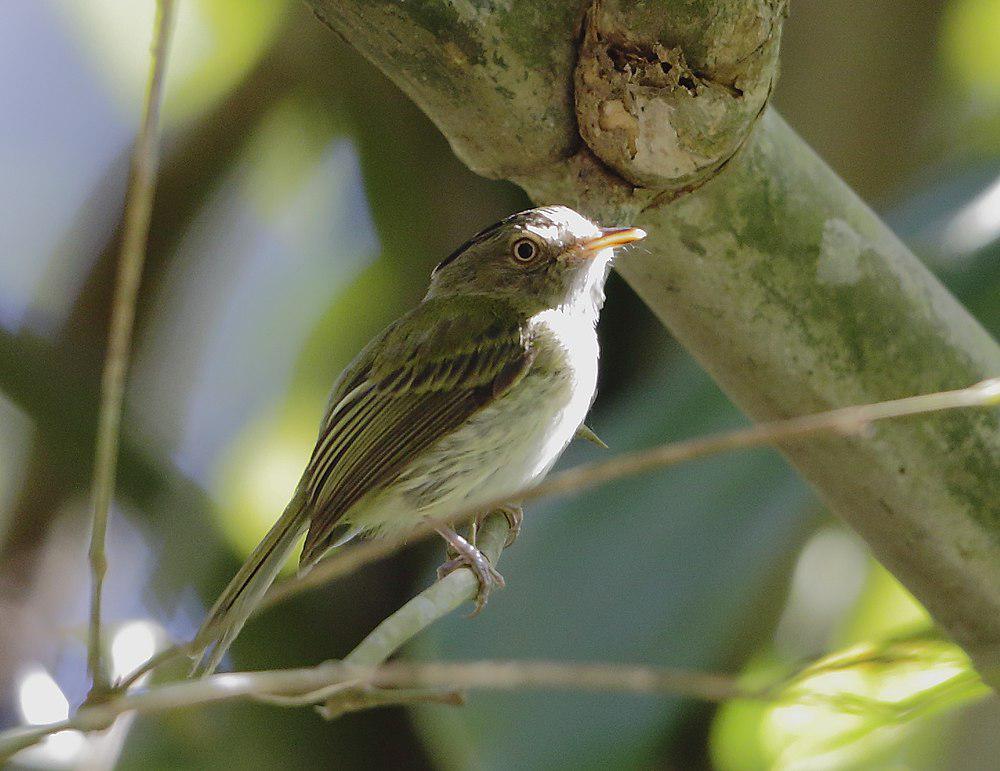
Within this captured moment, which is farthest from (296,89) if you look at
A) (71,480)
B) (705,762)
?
(705,762)

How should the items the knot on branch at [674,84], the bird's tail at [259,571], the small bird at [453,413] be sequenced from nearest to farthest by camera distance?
the knot on branch at [674,84] < the bird's tail at [259,571] < the small bird at [453,413]

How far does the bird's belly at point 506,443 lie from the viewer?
116 inches

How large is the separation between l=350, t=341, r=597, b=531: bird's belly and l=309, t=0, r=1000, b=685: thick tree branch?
76 centimetres

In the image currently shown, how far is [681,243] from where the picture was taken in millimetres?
2139

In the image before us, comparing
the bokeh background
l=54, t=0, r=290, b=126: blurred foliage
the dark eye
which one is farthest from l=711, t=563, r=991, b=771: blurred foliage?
l=54, t=0, r=290, b=126: blurred foliage

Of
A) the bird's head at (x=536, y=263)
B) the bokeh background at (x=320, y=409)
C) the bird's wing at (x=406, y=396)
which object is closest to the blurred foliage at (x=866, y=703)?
the bokeh background at (x=320, y=409)

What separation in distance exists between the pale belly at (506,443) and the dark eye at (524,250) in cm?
34

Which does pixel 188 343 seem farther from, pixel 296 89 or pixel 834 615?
pixel 834 615

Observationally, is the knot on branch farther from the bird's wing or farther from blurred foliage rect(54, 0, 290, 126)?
blurred foliage rect(54, 0, 290, 126)

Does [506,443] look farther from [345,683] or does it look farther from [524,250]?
[345,683]

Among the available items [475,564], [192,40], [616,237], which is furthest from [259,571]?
[192,40]

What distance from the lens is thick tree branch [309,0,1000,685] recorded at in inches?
79.5

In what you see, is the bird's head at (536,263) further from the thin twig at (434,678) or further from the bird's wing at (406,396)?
the thin twig at (434,678)

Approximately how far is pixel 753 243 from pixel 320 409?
2338mm
